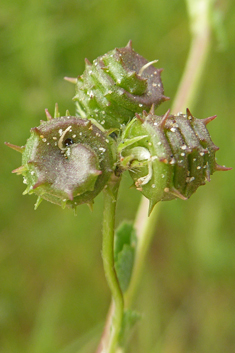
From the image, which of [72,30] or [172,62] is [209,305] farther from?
[72,30]

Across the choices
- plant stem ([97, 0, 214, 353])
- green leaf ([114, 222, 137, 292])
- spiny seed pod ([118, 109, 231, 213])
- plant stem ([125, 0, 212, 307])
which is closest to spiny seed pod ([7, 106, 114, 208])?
spiny seed pod ([118, 109, 231, 213])

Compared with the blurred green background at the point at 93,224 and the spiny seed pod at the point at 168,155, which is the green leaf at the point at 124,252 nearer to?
the spiny seed pod at the point at 168,155

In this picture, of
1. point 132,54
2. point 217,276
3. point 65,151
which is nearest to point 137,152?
point 65,151

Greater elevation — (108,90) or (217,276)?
(108,90)

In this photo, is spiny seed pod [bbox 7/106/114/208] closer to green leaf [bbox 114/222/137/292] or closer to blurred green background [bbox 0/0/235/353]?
green leaf [bbox 114/222/137/292]

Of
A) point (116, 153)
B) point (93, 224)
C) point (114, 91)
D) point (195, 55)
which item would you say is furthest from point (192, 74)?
point (116, 153)

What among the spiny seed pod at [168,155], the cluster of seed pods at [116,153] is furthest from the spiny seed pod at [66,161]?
the spiny seed pod at [168,155]
